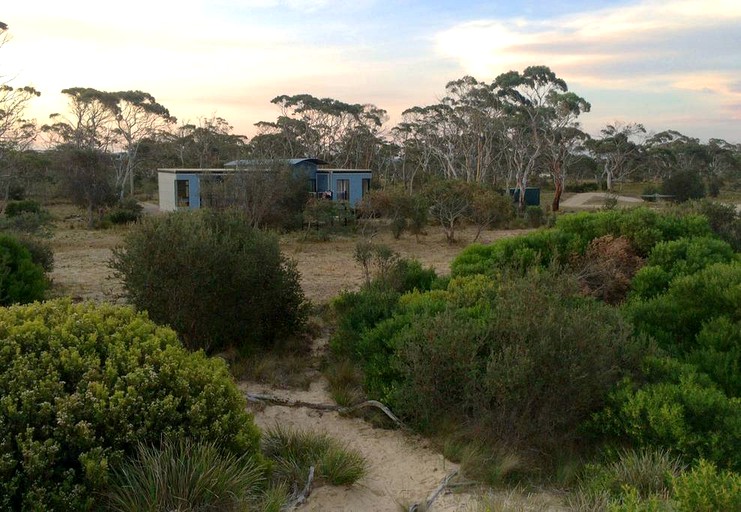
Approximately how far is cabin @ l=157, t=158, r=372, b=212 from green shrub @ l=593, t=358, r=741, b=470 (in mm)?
23041

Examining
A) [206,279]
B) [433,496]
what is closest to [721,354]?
[433,496]

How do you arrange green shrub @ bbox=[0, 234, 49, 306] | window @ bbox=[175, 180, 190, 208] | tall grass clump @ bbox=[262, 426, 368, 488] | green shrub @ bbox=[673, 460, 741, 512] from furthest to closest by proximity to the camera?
window @ bbox=[175, 180, 190, 208]
green shrub @ bbox=[0, 234, 49, 306]
tall grass clump @ bbox=[262, 426, 368, 488]
green shrub @ bbox=[673, 460, 741, 512]

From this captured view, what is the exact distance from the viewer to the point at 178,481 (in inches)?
134

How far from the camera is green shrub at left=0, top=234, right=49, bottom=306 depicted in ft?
26.9

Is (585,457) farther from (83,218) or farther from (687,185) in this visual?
(687,185)

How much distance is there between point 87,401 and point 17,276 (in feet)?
19.6

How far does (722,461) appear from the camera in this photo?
4.70 metres

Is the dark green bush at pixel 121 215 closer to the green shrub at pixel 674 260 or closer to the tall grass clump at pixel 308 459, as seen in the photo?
the green shrub at pixel 674 260

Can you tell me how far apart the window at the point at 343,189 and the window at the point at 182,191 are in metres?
7.23

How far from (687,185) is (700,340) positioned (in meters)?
41.2

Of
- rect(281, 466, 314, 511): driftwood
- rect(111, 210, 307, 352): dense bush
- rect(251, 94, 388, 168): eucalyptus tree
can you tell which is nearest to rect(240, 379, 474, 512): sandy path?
rect(281, 466, 314, 511): driftwood

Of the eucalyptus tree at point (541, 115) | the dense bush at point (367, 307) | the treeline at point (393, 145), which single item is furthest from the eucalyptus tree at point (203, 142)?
the dense bush at point (367, 307)

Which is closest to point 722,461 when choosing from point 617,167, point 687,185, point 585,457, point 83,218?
point 585,457

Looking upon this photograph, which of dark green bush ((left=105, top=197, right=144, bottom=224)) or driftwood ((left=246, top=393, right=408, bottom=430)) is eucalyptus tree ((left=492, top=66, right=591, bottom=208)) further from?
driftwood ((left=246, top=393, right=408, bottom=430))
